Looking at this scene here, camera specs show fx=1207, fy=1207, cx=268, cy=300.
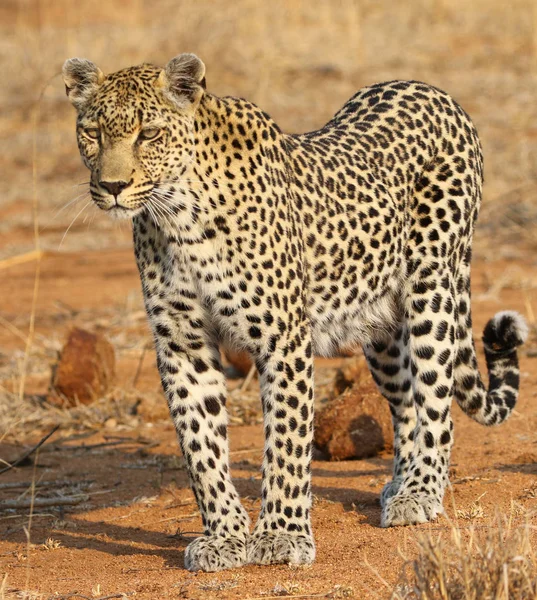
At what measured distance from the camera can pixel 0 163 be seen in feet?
58.9

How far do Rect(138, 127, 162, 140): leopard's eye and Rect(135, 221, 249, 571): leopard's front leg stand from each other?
0.48 m

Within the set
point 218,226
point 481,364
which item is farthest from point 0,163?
point 218,226

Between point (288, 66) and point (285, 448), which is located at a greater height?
point (288, 66)

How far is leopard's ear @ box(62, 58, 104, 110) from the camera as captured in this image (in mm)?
5297

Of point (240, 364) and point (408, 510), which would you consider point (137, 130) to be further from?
point (240, 364)

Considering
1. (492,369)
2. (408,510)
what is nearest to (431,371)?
(492,369)

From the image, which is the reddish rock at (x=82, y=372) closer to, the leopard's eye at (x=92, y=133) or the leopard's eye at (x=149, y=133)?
the leopard's eye at (x=92, y=133)

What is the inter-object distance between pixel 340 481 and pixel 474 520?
52.6 inches

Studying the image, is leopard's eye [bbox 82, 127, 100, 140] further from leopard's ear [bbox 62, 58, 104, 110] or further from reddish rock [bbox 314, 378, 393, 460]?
reddish rock [bbox 314, 378, 393, 460]

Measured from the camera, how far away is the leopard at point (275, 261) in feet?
16.9

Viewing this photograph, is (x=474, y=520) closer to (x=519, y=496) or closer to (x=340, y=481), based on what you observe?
(x=519, y=496)

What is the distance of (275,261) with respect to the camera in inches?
208

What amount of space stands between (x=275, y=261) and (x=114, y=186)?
0.81 m

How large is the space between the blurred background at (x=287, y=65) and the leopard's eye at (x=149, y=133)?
9.73 m
